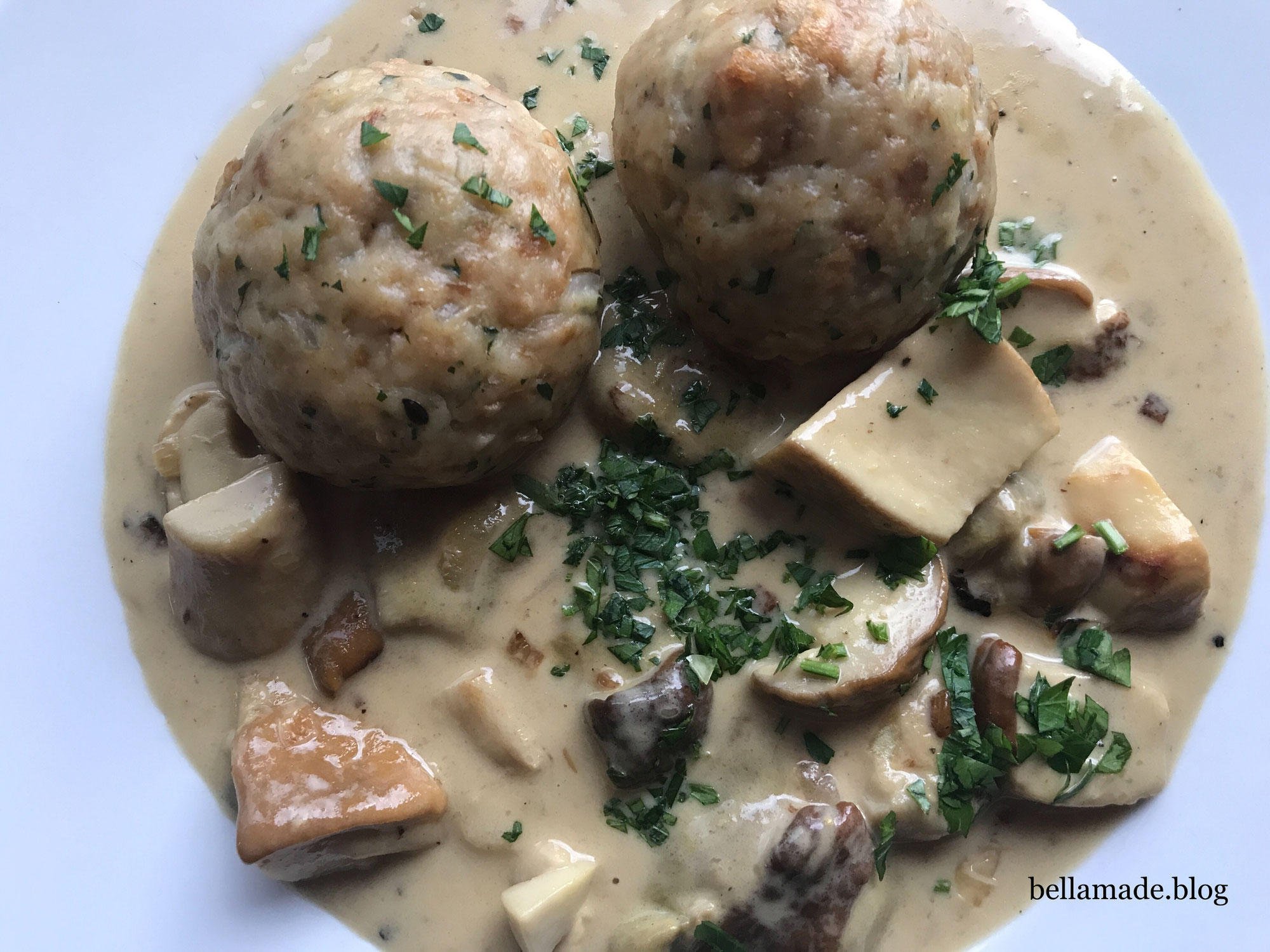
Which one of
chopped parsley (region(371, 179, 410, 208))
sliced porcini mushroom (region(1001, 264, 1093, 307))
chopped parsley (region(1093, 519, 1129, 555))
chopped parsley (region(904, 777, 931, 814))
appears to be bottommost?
chopped parsley (region(904, 777, 931, 814))

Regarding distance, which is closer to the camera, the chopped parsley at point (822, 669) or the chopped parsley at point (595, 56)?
the chopped parsley at point (822, 669)

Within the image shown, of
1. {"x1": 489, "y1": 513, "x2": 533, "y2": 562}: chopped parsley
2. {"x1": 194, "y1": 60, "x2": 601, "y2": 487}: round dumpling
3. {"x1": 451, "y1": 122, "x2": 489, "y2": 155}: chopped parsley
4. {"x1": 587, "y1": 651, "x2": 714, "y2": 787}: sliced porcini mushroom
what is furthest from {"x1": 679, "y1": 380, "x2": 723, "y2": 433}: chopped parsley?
{"x1": 451, "y1": 122, "x2": 489, "y2": 155}: chopped parsley

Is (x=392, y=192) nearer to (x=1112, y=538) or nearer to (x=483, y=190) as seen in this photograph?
(x=483, y=190)

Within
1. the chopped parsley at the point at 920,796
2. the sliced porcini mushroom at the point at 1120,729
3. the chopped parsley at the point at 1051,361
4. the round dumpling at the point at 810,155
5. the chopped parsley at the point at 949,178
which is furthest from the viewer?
the chopped parsley at the point at 1051,361

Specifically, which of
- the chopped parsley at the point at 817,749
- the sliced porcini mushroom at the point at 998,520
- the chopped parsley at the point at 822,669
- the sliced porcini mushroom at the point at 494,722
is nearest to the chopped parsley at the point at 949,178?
the sliced porcini mushroom at the point at 998,520

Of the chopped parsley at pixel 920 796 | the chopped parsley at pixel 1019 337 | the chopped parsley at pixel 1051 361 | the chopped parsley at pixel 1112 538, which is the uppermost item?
the chopped parsley at pixel 1019 337

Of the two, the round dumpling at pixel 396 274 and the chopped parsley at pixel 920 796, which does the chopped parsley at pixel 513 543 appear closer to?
the round dumpling at pixel 396 274

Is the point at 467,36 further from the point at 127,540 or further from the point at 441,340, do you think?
the point at 127,540

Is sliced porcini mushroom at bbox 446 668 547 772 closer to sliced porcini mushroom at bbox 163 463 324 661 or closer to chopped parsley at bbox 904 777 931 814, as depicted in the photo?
sliced porcini mushroom at bbox 163 463 324 661
